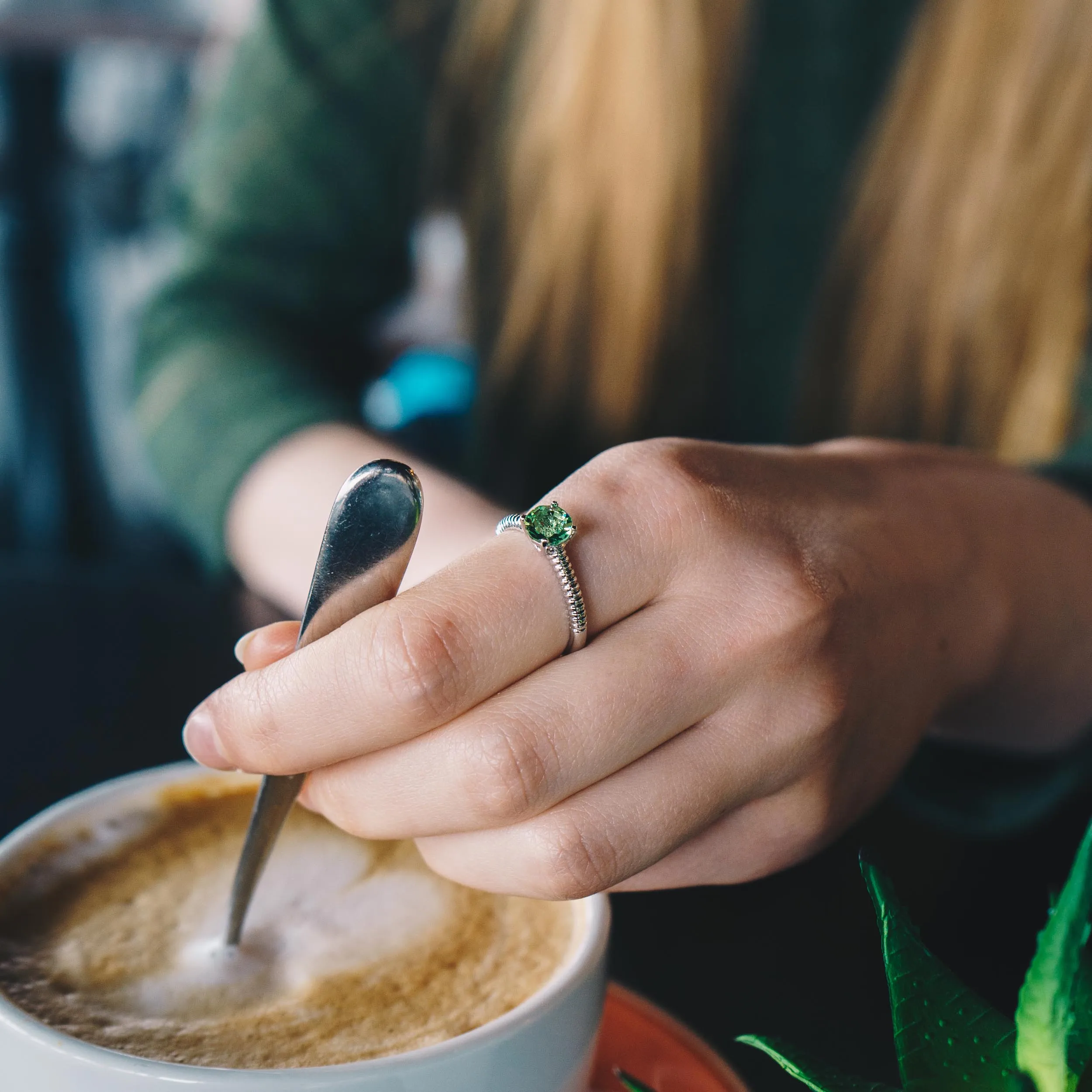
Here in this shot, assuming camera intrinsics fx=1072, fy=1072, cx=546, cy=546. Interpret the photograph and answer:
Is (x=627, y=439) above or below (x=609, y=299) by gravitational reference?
below

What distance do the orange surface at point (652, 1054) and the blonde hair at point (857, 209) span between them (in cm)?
69

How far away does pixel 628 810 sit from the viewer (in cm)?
36

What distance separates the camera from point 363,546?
13.1 inches

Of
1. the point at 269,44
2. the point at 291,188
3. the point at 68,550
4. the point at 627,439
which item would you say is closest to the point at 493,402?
the point at 627,439

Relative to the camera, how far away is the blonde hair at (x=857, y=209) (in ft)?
2.92

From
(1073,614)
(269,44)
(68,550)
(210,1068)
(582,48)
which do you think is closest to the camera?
(210,1068)

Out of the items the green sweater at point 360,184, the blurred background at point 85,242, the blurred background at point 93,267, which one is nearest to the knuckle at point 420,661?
the green sweater at point 360,184

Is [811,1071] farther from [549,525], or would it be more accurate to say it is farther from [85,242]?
[85,242]

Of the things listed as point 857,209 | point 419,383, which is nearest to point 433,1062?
point 857,209

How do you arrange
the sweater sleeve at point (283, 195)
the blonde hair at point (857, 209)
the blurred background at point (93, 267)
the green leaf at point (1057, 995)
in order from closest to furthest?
the green leaf at point (1057, 995), the blonde hair at point (857, 209), the sweater sleeve at point (283, 195), the blurred background at point (93, 267)

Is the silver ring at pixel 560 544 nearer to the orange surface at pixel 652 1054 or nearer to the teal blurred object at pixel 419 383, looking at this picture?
the orange surface at pixel 652 1054

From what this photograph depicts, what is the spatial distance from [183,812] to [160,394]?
0.61 metres

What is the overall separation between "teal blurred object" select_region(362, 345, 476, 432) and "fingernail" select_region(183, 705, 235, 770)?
4.32ft

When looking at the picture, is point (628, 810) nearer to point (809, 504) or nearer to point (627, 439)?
point (809, 504)
